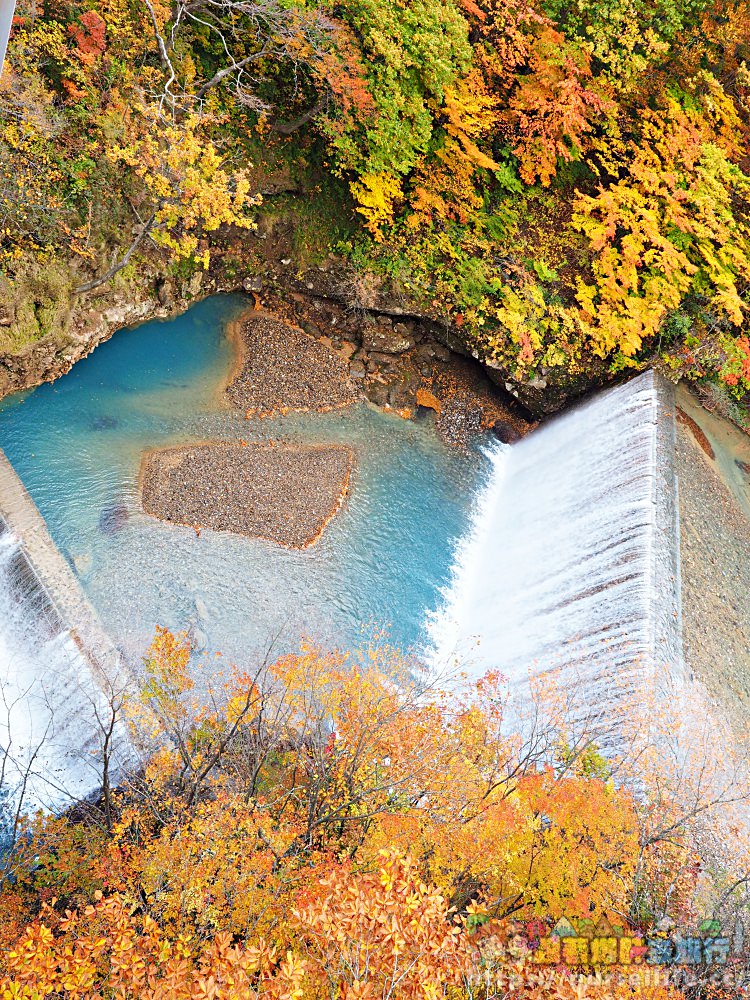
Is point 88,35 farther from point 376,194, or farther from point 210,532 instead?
point 210,532

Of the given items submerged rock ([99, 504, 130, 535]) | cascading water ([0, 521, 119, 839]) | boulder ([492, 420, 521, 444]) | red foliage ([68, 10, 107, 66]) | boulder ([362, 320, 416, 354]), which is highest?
red foliage ([68, 10, 107, 66])

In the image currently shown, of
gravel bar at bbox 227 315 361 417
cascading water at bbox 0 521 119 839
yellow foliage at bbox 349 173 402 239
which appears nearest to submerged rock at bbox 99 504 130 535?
cascading water at bbox 0 521 119 839

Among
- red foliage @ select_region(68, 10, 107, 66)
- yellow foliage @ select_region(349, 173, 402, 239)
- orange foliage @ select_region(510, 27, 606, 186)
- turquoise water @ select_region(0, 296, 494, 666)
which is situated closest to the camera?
red foliage @ select_region(68, 10, 107, 66)

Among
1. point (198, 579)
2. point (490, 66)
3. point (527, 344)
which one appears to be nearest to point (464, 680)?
point (198, 579)

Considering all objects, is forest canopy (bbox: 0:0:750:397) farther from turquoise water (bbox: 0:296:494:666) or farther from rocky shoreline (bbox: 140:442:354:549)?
rocky shoreline (bbox: 140:442:354:549)

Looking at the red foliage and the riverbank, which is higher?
the red foliage

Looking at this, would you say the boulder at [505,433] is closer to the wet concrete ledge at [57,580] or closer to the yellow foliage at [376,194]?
the yellow foliage at [376,194]

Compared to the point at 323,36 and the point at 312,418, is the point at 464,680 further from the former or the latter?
the point at 323,36
